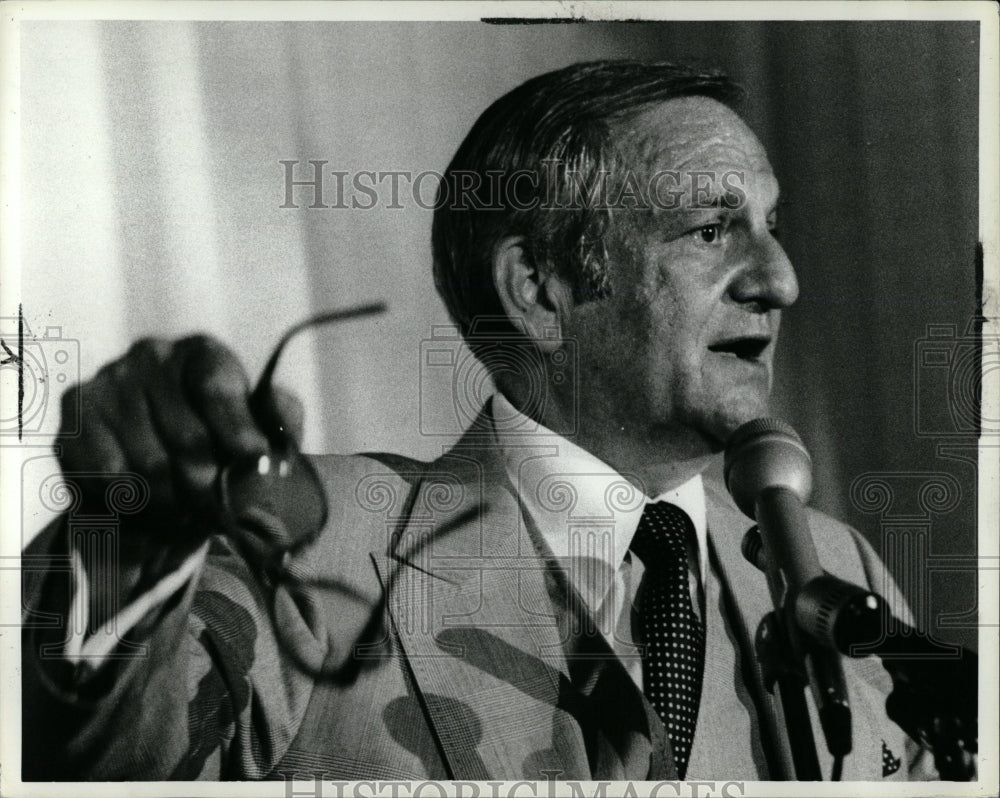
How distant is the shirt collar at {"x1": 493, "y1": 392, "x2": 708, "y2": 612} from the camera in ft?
7.09

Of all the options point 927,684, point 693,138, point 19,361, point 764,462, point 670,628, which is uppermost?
point 693,138

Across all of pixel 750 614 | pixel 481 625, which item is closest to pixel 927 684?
pixel 750 614

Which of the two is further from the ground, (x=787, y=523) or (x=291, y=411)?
(x=291, y=411)

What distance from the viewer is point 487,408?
7.11ft

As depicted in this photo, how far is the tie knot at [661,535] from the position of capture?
7.12 ft

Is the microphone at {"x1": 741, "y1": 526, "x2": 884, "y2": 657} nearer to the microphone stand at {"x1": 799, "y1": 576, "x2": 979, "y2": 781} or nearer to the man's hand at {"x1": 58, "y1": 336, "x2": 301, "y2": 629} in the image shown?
the microphone stand at {"x1": 799, "y1": 576, "x2": 979, "y2": 781}

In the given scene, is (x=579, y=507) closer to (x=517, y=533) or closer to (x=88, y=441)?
(x=517, y=533)

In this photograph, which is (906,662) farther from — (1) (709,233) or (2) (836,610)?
(1) (709,233)

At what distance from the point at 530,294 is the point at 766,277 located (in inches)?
17.8

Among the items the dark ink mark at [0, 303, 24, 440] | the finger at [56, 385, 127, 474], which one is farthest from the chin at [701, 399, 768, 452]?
the dark ink mark at [0, 303, 24, 440]

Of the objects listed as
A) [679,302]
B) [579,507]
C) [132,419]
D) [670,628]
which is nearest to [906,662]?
[670,628]

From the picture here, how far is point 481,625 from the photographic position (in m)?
2.14

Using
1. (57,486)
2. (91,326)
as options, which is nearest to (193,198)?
(91,326)

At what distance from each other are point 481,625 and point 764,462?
0.62 meters
